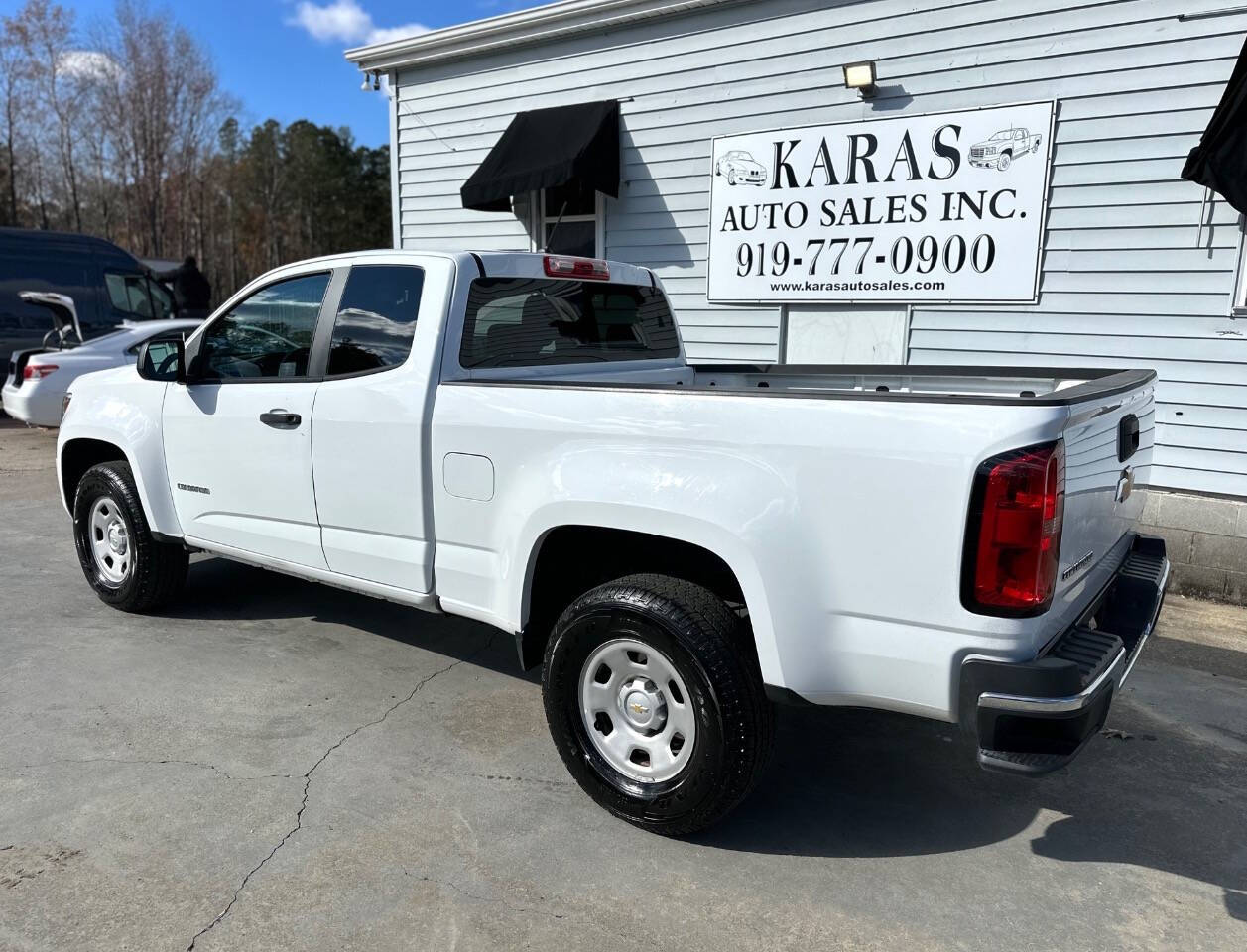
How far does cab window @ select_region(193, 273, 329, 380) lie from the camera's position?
3945mm

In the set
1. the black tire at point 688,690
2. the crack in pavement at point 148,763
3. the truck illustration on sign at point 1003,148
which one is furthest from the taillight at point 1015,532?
the truck illustration on sign at point 1003,148

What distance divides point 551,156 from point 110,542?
515 centimetres

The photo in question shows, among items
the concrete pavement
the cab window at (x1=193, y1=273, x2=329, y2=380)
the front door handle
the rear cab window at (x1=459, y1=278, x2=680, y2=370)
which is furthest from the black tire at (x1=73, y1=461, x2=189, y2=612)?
the rear cab window at (x1=459, y1=278, x2=680, y2=370)

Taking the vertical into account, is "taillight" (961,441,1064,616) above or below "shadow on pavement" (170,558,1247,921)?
above

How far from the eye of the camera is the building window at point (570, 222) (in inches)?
343

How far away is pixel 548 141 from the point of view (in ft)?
27.3

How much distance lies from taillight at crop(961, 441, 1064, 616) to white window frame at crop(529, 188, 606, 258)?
267 inches

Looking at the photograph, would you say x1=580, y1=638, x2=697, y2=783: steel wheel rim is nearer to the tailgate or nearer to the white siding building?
the tailgate

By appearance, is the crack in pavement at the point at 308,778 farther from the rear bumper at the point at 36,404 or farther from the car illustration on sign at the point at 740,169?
the rear bumper at the point at 36,404

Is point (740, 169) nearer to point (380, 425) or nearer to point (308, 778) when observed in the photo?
point (380, 425)

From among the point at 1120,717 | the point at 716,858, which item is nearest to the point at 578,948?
the point at 716,858

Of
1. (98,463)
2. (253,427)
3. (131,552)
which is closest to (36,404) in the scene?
(98,463)

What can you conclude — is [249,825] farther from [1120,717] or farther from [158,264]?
[158,264]

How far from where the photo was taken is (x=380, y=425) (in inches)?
137
